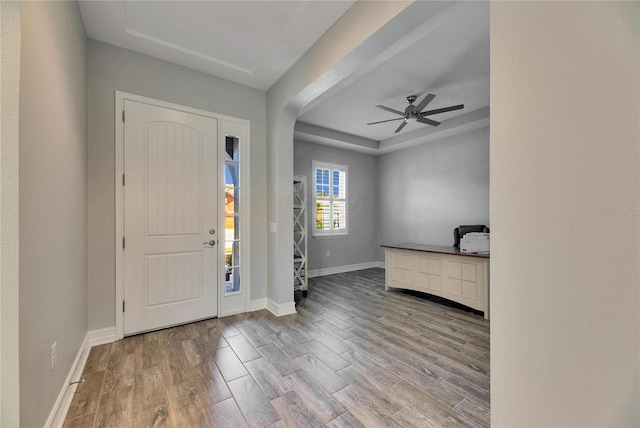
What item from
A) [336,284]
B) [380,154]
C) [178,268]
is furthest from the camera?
[380,154]

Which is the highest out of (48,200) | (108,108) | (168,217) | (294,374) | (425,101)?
(425,101)

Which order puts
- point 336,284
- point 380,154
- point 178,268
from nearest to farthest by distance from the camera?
point 178,268
point 336,284
point 380,154

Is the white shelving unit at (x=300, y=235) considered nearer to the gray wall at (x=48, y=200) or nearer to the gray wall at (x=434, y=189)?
the gray wall at (x=48, y=200)

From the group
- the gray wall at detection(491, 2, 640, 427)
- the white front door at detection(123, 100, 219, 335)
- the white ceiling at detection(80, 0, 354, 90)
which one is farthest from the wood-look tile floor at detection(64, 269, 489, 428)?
the white ceiling at detection(80, 0, 354, 90)

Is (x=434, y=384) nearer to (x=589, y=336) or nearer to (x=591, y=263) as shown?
(x=589, y=336)

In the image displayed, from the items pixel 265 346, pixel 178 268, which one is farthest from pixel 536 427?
pixel 178 268

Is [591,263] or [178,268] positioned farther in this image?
[178,268]

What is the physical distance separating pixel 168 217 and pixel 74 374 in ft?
4.69

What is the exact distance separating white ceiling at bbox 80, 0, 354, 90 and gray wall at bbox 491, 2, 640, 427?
1566 millimetres

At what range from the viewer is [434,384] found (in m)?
1.86

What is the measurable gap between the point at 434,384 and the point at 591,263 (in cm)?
140

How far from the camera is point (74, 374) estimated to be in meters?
1.89

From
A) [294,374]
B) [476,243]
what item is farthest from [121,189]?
[476,243]

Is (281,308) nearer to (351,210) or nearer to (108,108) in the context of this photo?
(108,108)
